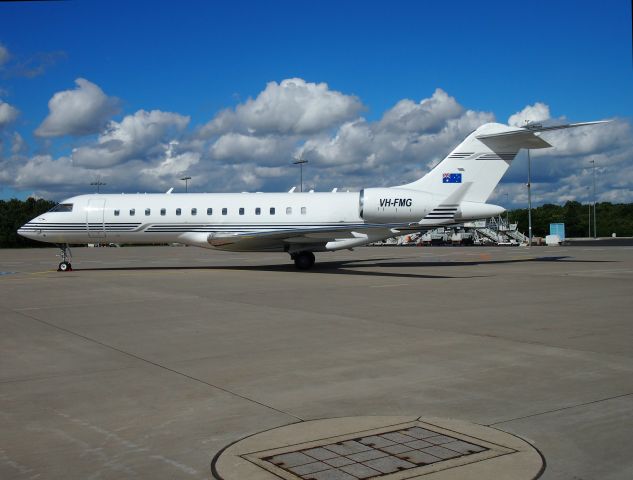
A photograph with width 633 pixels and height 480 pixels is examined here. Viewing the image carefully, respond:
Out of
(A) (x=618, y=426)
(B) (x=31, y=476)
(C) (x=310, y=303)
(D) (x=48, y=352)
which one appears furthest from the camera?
(C) (x=310, y=303)

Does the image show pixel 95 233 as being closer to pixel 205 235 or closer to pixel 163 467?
pixel 205 235

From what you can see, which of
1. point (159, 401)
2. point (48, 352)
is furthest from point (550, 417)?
point (48, 352)

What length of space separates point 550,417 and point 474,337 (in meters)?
4.18

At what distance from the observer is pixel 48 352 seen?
9.22 meters

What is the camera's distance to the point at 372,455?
4816 millimetres

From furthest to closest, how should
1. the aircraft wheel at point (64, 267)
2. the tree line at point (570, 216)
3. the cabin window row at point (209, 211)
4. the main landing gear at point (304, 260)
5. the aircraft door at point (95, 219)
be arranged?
the tree line at point (570, 216), the aircraft wheel at point (64, 267), the aircraft door at point (95, 219), the cabin window row at point (209, 211), the main landing gear at point (304, 260)

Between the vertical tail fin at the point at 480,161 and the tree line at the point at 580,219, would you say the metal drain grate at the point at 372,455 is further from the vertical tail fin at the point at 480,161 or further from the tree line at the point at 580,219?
the tree line at the point at 580,219

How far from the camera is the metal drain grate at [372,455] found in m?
4.51

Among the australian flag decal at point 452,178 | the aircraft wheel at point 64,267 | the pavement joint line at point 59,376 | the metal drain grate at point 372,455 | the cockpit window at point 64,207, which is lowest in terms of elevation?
the metal drain grate at point 372,455

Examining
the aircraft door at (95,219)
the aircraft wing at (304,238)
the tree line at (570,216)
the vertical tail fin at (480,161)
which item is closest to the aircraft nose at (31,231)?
the aircraft door at (95,219)

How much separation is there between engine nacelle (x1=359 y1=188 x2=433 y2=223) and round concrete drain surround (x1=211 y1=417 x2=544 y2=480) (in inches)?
789

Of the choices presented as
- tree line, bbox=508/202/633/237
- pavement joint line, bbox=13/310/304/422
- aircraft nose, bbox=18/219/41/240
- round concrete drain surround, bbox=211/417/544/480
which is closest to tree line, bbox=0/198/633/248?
tree line, bbox=508/202/633/237

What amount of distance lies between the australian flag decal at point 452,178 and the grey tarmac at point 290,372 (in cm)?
1064

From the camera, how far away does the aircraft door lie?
1027 inches
